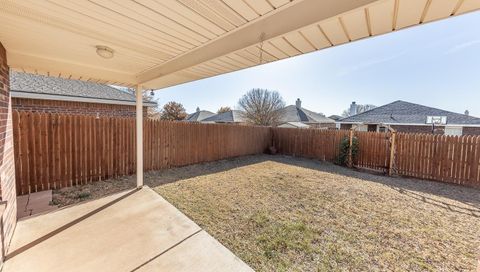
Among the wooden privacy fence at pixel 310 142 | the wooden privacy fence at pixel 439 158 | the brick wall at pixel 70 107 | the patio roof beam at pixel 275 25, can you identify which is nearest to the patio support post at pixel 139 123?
the patio roof beam at pixel 275 25

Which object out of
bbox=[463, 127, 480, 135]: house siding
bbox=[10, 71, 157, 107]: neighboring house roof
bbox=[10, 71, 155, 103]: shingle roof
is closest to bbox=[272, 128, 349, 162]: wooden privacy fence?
bbox=[10, 71, 157, 107]: neighboring house roof

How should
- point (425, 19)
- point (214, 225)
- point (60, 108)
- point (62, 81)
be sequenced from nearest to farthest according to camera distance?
point (425, 19) → point (214, 225) → point (60, 108) → point (62, 81)

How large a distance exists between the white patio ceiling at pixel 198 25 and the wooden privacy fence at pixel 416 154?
697 cm

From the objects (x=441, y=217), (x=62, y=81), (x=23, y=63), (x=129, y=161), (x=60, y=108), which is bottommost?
(x=441, y=217)

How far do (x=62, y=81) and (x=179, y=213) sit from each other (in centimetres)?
902

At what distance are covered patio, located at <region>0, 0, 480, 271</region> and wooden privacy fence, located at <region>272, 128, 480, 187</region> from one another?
6.97 m

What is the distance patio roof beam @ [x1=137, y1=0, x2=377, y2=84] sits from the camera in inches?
55.6

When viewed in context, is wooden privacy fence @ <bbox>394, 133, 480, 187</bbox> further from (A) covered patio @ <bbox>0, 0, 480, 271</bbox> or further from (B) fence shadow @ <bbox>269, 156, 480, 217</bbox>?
(A) covered patio @ <bbox>0, 0, 480, 271</bbox>

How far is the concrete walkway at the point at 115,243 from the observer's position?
6.53 feet

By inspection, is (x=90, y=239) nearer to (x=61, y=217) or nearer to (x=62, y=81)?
(x=61, y=217)

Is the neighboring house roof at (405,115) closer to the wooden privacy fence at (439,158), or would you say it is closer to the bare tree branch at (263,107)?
the bare tree branch at (263,107)

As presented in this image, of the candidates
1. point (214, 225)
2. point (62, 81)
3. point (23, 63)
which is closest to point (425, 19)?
point (214, 225)

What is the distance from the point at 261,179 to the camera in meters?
5.68

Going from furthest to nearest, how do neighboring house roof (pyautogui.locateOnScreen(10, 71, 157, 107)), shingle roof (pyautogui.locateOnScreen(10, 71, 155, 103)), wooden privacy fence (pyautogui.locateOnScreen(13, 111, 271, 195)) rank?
shingle roof (pyautogui.locateOnScreen(10, 71, 155, 103)), neighboring house roof (pyautogui.locateOnScreen(10, 71, 157, 107)), wooden privacy fence (pyautogui.locateOnScreen(13, 111, 271, 195))
